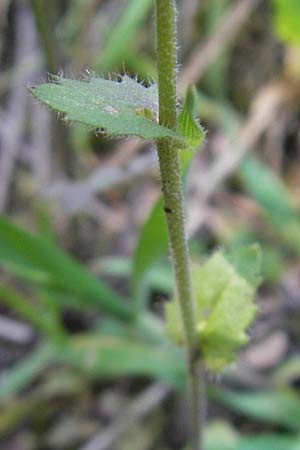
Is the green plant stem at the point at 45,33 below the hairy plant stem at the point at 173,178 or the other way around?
the other way around

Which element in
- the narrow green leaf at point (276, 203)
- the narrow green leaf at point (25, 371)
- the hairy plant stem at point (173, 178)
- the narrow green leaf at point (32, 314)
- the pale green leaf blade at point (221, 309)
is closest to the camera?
the hairy plant stem at point (173, 178)

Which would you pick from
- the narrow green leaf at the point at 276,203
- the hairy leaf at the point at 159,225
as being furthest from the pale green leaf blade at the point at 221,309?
the narrow green leaf at the point at 276,203

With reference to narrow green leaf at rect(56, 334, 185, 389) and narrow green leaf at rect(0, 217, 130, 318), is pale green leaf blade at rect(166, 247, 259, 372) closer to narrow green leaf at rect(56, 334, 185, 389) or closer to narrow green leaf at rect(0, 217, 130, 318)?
narrow green leaf at rect(0, 217, 130, 318)

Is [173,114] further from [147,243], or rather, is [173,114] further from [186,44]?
[186,44]

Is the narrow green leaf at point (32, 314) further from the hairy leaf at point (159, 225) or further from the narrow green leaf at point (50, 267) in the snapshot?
→ the hairy leaf at point (159, 225)

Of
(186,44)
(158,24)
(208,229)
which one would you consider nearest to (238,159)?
(208,229)

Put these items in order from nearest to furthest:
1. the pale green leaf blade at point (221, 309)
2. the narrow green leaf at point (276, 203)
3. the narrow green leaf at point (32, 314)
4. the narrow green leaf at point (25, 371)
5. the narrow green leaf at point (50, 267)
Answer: the pale green leaf blade at point (221, 309) → the narrow green leaf at point (50, 267) → the narrow green leaf at point (32, 314) → the narrow green leaf at point (25, 371) → the narrow green leaf at point (276, 203)

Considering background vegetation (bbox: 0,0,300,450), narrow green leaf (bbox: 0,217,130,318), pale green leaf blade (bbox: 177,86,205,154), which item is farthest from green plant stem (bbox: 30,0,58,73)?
pale green leaf blade (bbox: 177,86,205,154)
